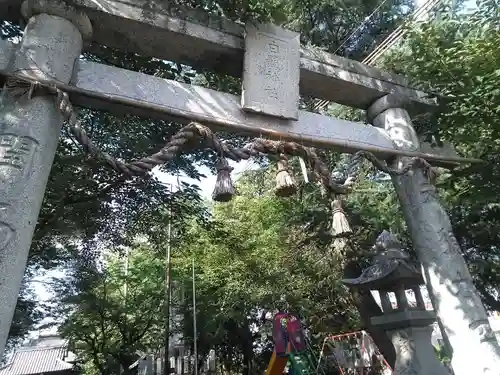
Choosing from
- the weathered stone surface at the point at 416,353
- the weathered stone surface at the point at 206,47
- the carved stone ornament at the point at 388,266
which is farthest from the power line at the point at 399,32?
the weathered stone surface at the point at 416,353

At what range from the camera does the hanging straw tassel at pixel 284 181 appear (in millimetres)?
3570

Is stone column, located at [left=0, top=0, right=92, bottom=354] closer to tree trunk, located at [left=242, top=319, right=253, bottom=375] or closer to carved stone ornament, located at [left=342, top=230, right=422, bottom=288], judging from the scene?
carved stone ornament, located at [left=342, top=230, right=422, bottom=288]

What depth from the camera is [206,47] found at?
3.96 meters

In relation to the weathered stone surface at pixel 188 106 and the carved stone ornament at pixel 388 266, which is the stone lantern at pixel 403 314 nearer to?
the carved stone ornament at pixel 388 266

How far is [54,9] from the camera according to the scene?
3291 mm

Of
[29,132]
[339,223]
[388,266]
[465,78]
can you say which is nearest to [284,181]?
[339,223]

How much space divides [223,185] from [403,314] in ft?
9.75

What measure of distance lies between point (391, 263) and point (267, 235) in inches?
272

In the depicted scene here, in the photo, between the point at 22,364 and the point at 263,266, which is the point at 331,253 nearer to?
the point at 263,266

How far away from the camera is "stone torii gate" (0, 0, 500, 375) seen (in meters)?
2.82

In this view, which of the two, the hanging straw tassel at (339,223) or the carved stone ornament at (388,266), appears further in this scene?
the carved stone ornament at (388,266)

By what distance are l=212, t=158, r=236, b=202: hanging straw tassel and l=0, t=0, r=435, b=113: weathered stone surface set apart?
49.2 inches

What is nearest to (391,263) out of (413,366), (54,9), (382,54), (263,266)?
(413,366)

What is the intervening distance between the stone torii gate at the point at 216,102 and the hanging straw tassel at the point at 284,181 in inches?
12.8
